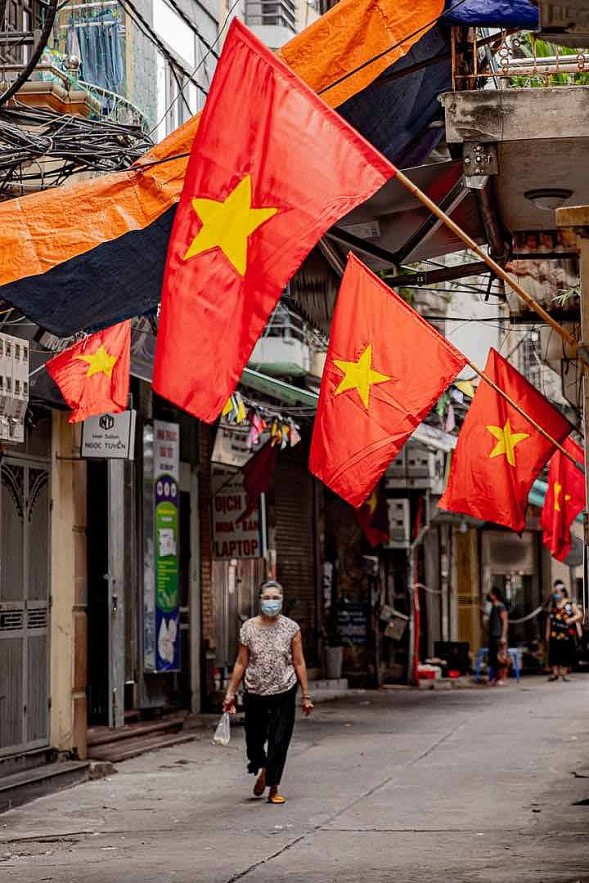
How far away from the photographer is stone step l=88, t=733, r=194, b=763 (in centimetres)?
1538

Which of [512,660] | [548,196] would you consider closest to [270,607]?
[548,196]

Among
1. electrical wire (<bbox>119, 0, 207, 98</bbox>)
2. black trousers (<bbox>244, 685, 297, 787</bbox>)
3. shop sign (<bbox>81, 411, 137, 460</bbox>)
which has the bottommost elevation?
black trousers (<bbox>244, 685, 297, 787</bbox>)

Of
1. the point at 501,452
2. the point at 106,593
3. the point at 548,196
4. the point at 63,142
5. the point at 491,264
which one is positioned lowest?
the point at 106,593

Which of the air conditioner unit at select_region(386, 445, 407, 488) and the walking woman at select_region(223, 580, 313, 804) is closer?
the walking woman at select_region(223, 580, 313, 804)

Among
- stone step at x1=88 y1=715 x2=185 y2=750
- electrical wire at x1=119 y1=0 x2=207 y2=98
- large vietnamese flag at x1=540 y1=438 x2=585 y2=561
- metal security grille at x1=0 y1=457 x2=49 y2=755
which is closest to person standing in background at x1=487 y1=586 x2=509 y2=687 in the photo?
stone step at x1=88 y1=715 x2=185 y2=750

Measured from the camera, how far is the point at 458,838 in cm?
1041

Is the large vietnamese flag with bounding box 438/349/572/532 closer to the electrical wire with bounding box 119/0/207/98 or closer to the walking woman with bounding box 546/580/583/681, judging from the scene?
the electrical wire with bounding box 119/0/207/98

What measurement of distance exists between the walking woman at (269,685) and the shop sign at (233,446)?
8.30m

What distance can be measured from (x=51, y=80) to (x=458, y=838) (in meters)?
7.23

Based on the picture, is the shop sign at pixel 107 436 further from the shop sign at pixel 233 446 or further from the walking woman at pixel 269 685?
the shop sign at pixel 233 446

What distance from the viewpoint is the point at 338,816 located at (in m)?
11.6

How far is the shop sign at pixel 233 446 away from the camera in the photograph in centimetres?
2120

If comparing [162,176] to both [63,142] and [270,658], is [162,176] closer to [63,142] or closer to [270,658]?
[63,142]

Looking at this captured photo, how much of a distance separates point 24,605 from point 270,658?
2798mm
